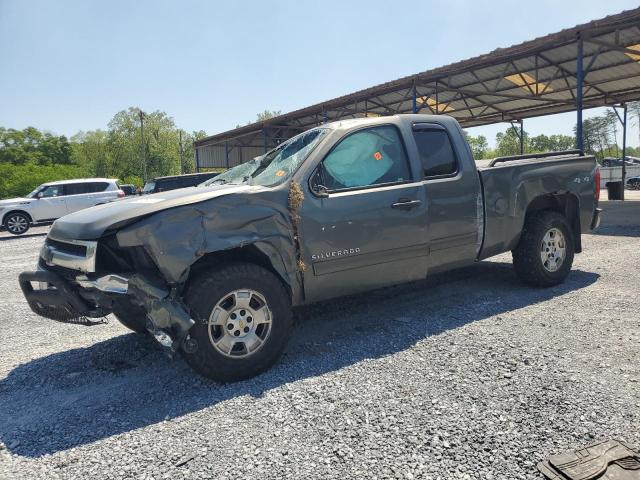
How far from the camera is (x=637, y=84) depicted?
17.0 meters

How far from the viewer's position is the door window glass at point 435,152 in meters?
4.28

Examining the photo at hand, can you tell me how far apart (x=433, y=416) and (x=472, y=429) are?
233 mm

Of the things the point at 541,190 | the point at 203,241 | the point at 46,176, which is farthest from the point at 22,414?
the point at 46,176

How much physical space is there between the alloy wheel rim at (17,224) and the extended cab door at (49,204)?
1.27 feet

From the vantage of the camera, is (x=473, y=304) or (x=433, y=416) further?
(x=473, y=304)

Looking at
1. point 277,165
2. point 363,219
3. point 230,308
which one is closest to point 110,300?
point 230,308

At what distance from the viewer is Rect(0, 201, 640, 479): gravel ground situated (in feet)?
7.42

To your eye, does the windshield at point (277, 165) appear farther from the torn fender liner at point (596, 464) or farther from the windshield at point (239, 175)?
the torn fender liner at point (596, 464)

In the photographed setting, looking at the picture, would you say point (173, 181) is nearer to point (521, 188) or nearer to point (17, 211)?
point (17, 211)

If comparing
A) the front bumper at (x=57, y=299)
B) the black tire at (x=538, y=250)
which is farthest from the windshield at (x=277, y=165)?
the black tire at (x=538, y=250)

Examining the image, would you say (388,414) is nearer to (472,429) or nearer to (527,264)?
(472,429)

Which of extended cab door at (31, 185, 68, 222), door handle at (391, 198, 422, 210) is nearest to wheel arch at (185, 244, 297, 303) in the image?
door handle at (391, 198, 422, 210)

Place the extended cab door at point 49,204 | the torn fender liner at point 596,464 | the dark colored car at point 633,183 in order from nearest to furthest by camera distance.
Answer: the torn fender liner at point 596,464 → the extended cab door at point 49,204 → the dark colored car at point 633,183

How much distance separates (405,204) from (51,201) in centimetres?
1659
